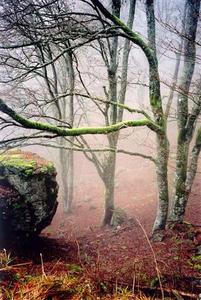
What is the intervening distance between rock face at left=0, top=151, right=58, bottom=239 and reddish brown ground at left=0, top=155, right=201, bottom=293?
1.99ft

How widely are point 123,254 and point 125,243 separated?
1.09 meters

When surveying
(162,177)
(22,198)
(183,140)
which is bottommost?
(22,198)

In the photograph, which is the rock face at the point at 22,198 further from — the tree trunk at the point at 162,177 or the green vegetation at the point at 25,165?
the tree trunk at the point at 162,177

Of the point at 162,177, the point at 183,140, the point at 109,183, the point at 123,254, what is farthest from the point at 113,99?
the point at 123,254

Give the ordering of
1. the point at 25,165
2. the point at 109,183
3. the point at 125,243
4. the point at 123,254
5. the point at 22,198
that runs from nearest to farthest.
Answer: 1. the point at 22,198
2. the point at 25,165
3. the point at 123,254
4. the point at 125,243
5. the point at 109,183

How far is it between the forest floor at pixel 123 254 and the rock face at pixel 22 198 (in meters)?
0.50

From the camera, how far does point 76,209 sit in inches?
651

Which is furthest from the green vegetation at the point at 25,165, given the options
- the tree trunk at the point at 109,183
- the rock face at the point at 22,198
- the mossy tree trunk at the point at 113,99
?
the tree trunk at the point at 109,183

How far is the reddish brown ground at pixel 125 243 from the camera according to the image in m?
4.96

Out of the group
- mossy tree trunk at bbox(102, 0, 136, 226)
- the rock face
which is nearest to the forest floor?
the rock face

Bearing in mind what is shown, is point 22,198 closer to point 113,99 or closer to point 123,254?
point 123,254

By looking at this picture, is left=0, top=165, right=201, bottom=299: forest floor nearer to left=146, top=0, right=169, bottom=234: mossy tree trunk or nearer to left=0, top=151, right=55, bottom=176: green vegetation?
left=146, top=0, right=169, bottom=234: mossy tree trunk

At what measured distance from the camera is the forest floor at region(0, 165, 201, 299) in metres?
4.19

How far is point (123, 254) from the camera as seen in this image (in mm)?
8461
